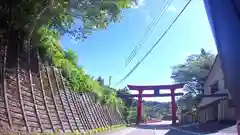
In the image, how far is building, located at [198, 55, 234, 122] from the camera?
2963 cm

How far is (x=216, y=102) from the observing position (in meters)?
32.3

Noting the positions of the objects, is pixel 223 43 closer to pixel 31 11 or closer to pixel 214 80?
pixel 31 11

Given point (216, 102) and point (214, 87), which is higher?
point (214, 87)

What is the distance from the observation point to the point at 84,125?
23031 millimetres

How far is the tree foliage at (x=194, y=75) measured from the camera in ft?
167

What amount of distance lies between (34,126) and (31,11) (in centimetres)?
472

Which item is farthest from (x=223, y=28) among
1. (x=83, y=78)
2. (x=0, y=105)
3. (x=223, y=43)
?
(x=83, y=78)

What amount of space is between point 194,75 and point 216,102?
20.0 metres

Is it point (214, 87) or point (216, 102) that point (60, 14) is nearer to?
point (216, 102)

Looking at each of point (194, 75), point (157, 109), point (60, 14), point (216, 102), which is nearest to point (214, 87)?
point (216, 102)

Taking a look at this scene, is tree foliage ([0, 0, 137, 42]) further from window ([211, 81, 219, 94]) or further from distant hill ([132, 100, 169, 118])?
distant hill ([132, 100, 169, 118])

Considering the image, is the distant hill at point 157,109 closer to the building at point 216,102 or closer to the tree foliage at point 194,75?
the tree foliage at point 194,75

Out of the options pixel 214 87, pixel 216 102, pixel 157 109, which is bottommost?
pixel 157 109

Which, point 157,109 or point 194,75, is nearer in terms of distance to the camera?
point 194,75
